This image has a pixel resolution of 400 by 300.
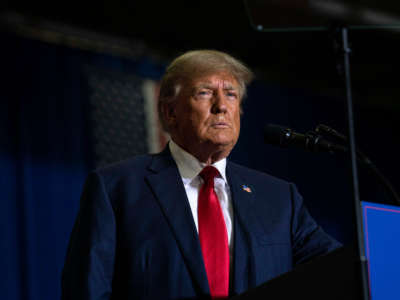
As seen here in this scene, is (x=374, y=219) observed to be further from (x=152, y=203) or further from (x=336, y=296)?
(x=152, y=203)

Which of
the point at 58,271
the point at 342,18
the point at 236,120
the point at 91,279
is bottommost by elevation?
the point at 58,271

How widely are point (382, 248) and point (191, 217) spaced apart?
539mm

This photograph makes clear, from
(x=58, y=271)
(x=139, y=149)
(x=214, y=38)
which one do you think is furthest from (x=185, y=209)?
(x=214, y=38)

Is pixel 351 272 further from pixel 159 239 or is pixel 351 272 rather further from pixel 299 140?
pixel 159 239

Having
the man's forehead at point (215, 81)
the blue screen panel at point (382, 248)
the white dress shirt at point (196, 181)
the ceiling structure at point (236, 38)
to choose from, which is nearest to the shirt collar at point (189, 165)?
the white dress shirt at point (196, 181)

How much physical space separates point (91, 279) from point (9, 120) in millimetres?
3322

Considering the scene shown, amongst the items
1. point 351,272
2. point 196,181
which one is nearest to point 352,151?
point 351,272

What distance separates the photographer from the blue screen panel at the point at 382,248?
119 cm

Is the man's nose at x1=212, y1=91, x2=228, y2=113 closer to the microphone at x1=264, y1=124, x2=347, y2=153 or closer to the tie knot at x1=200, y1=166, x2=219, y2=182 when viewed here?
the tie knot at x1=200, y1=166, x2=219, y2=182

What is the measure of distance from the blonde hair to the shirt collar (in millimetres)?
194

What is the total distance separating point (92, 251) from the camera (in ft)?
4.89

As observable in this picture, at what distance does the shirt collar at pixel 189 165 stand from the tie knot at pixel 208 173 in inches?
1.0

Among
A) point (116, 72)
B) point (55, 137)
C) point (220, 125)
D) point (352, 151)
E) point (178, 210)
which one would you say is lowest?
point (178, 210)

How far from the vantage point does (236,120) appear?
183 cm
